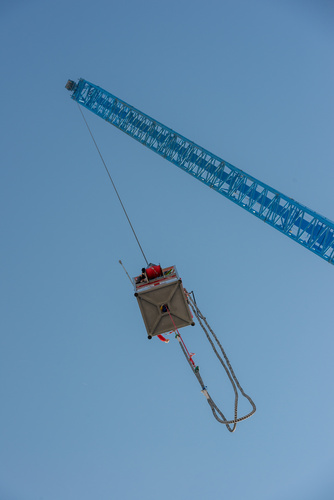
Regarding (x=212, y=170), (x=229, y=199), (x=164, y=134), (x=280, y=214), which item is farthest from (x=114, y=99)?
(x=280, y=214)

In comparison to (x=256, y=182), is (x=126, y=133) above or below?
above

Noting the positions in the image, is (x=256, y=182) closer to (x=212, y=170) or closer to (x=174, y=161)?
(x=212, y=170)

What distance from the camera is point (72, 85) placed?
4706 centimetres

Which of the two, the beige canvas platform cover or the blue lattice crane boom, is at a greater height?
the blue lattice crane boom

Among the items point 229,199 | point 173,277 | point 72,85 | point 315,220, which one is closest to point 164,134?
point 229,199

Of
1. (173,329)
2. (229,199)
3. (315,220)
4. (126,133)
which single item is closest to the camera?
(173,329)

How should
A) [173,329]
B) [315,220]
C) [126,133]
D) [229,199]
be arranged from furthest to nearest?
[126,133] → [229,199] → [315,220] → [173,329]

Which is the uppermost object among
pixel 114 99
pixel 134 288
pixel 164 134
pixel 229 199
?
pixel 114 99

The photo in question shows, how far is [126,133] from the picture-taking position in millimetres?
45219

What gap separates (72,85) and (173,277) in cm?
3533

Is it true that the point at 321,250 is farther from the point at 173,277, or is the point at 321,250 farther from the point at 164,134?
the point at 173,277

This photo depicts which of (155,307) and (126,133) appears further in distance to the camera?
(126,133)

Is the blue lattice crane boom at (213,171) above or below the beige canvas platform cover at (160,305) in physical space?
above

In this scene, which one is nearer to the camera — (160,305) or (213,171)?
(160,305)
